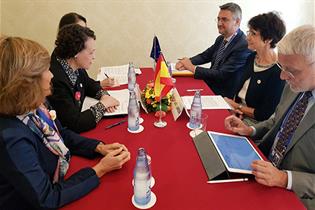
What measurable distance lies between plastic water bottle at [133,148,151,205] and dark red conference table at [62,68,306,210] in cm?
4

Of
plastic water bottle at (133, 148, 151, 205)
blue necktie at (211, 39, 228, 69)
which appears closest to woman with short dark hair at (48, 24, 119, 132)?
plastic water bottle at (133, 148, 151, 205)

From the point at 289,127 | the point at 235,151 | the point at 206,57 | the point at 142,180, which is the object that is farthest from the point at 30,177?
the point at 206,57

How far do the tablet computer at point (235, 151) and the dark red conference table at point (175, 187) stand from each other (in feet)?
0.22

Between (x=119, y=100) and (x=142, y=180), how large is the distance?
102 centimetres

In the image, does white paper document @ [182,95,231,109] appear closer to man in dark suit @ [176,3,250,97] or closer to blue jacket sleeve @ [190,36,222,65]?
man in dark suit @ [176,3,250,97]

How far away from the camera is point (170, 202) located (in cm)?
105

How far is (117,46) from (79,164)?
2671 mm

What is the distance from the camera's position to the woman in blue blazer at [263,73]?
80.4 inches

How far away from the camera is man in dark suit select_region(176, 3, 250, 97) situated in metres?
2.53

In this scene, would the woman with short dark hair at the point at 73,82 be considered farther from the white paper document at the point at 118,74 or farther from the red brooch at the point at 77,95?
the white paper document at the point at 118,74

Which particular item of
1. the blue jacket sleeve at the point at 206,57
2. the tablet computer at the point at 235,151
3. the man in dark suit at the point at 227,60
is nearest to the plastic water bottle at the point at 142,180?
the tablet computer at the point at 235,151

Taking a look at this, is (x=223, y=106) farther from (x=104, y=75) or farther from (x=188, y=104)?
(x=104, y=75)

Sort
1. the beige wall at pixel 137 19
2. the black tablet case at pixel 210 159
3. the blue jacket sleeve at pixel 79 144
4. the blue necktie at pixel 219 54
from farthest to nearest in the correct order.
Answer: the beige wall at pixel 137 19
the blue necktie at pixel 219 54
the blue jacket sleeve at pixel 79 144
the black tablet case at pixel 210 159

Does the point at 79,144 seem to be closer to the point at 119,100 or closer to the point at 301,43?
the point at 119,100
